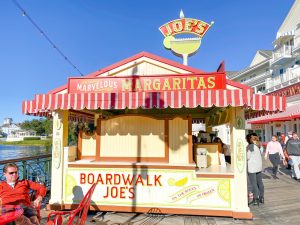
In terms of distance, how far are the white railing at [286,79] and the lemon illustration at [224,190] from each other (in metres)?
18.2

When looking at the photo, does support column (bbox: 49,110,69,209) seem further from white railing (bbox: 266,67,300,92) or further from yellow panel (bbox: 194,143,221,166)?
white railing (bbox: 266,67,300,92)

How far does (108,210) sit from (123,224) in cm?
79

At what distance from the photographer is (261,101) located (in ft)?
16.0

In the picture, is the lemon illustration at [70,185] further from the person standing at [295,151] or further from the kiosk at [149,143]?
the person standing at [295,151]

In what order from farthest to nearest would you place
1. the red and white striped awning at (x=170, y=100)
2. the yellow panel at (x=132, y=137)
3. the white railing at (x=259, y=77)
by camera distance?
1. the white railing at (x=259, y=77)
2. the yellow panel at (x=132, y=137)
3. the red and white striped awning at (x=170, y=100)

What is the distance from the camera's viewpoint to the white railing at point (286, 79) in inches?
834

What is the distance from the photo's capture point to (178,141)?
5.81 meters

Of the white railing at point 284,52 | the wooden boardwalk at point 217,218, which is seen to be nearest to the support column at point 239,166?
the wooden boardwalk at point 217,218

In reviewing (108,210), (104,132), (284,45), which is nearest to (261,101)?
(104,132)

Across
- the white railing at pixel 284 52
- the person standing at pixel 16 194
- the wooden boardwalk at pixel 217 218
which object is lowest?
the wooden boardwalk at pixel 217 218

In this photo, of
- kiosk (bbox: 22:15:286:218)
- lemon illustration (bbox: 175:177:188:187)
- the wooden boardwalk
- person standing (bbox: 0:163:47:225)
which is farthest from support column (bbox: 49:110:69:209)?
lemon illustration (bbox: 175:177:188:187)

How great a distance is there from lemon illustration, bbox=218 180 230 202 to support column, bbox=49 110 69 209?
3.55 metres

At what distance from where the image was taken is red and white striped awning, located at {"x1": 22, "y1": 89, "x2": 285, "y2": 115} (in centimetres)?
487

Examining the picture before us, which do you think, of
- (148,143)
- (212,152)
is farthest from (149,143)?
(212,152)
